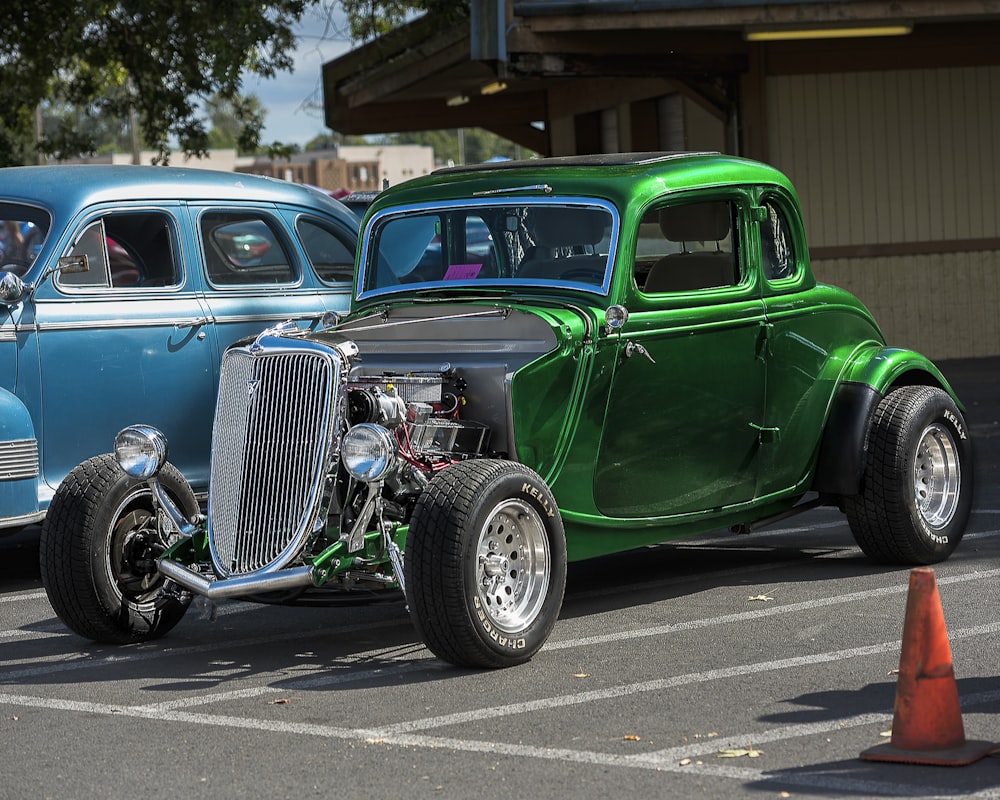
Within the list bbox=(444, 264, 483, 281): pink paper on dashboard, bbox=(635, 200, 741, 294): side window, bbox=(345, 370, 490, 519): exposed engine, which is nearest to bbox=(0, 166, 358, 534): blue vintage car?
bbox=(444, 264, 483, 281): pink paper on dashboard

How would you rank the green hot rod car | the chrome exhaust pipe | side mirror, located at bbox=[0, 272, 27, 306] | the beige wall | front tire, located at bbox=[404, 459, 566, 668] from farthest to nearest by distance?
the beige wall
side mirror, located at bbox=[0, 272, 27, 306]
the green hot rod car
the chrome exhaust pipe
front tire, located at bbox=[404, 459, 566, 668]

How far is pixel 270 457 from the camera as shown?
21.8 ft

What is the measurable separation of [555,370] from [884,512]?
2059mm

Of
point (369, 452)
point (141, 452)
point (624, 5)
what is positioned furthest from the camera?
point (624, 5)

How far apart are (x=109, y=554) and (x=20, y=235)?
8.17ft

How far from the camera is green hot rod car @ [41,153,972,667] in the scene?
648cm

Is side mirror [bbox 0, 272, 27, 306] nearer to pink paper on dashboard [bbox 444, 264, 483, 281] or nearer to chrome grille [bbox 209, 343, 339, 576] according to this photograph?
chrome grille [bbox 209, 343, 339, 576]

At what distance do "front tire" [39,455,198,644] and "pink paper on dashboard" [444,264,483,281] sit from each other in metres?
1.50

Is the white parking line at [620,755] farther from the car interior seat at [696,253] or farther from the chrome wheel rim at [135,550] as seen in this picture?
the car interior seat at [696,253]

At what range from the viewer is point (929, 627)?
495 cm

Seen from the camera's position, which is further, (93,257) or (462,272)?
(93,257)

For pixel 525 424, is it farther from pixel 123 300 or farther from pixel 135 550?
pixel 123 300

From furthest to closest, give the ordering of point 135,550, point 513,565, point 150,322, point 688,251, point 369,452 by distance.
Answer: point 150,322 → point 688,251 → point 135,550 → point 513,565 → point 369,452

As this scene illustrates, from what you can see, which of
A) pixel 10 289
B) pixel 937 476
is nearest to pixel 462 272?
pixel 10 289
